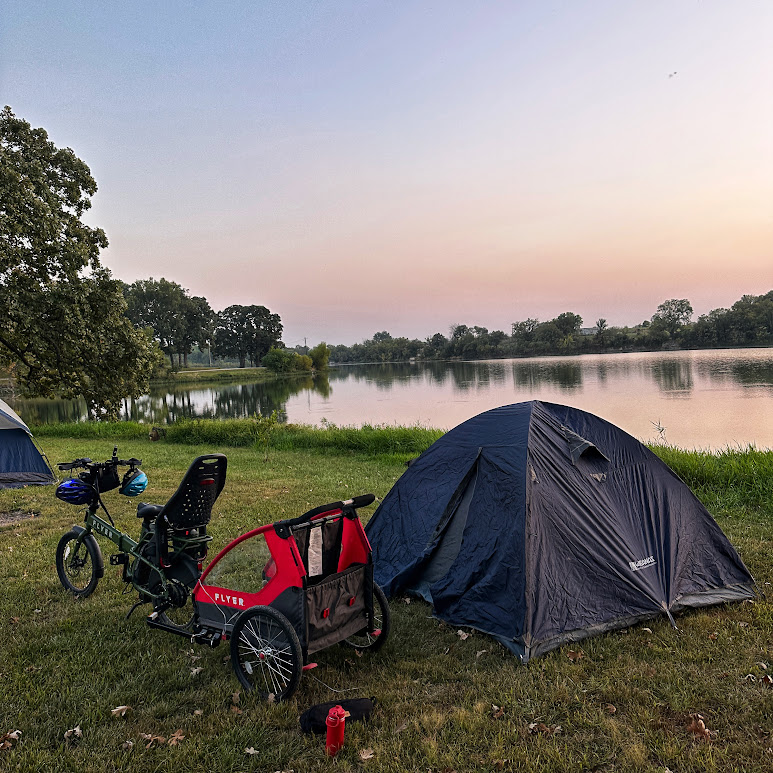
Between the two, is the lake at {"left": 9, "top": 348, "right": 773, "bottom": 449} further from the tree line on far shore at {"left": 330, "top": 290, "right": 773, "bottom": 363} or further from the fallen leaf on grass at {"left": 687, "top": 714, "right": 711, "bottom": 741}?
the tree line on far shore at {"left": 330, "top": 290, "right": 773, "bottom": 363}

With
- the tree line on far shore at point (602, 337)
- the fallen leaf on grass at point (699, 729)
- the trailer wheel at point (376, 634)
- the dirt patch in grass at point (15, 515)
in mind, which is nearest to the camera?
the fallen leaf on grass at point (699, 729)

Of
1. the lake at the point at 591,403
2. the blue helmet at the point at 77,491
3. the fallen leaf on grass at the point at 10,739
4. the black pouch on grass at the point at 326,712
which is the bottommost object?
the lake at the point at 591,403

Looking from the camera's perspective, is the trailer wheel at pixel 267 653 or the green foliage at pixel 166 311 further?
the green foliage at pixel 166 311

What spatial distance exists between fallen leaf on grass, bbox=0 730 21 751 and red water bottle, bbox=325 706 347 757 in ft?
6.02

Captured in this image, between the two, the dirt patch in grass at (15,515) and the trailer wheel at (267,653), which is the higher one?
the trailer wheel at (267,653)

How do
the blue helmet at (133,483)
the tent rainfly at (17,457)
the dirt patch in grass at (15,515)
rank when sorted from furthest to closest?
the tent rainfly at (17,457) < the dirt patch in grass at (15,515) < the blue helmet at (133,483)

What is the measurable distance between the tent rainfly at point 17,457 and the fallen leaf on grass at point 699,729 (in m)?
11.3

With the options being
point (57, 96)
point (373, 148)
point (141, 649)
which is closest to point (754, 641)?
point (141, 649)

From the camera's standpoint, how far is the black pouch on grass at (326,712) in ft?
10.5

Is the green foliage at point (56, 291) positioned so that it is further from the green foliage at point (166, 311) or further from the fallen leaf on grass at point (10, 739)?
the green foliage at point (166, 311)

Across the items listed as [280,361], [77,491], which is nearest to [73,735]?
[77,491]

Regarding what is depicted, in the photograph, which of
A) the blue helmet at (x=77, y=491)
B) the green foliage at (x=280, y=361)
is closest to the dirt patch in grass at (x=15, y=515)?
the blue helmet at (x=77, y=491)

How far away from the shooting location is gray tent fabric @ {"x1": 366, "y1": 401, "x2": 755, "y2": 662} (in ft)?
14.2

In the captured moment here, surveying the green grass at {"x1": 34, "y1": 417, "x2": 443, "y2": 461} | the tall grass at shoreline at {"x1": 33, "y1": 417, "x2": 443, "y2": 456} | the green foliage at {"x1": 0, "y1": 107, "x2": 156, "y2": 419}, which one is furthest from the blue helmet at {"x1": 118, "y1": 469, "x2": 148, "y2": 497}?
the green foliage at {"x1": 0, "y1": 107, "x2": 156, "y2": 419}
